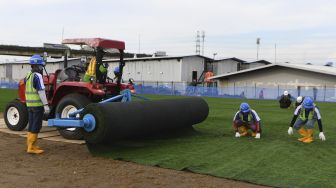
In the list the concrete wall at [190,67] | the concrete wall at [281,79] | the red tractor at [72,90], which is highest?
the concrete wall at [190,67]

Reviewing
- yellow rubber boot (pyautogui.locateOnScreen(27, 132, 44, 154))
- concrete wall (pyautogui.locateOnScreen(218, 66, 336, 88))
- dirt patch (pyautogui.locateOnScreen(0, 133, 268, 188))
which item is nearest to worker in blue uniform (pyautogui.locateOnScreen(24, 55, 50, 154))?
yellow rubber boot (pyautogui.locateOnScreen(27, 132, 44, 154))

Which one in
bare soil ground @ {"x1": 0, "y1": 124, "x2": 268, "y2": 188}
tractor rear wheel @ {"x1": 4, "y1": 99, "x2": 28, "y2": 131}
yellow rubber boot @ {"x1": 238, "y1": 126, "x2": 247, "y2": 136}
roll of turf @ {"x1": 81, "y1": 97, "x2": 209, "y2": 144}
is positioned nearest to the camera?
bare soil ground @ {"x1": 0, "y1": 124, "x2": 268, "y2": 188}

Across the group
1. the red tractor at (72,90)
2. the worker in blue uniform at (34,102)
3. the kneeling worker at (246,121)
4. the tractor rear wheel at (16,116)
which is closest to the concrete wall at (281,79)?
the kneeling worker at (246,121)

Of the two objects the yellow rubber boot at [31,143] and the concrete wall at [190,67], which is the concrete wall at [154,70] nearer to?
the concrete wall at [190,67]

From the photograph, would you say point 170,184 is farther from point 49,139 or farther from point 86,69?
point 86,69

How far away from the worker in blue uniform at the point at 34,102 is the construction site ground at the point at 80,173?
0.26 metres

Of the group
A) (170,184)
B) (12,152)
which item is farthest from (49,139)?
(170,184)

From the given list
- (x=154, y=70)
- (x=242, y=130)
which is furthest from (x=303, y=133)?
(x=154, y=70)

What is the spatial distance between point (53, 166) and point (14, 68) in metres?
71.3

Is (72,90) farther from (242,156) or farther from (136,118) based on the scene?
(242,156)

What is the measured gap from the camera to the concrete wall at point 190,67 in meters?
52.2

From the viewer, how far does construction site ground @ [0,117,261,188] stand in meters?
5.82

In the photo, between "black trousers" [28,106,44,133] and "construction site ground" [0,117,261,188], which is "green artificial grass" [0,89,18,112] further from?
"construction site ground" [0,117,261,188]

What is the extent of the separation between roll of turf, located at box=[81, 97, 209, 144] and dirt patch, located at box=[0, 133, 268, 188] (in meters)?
0.50
